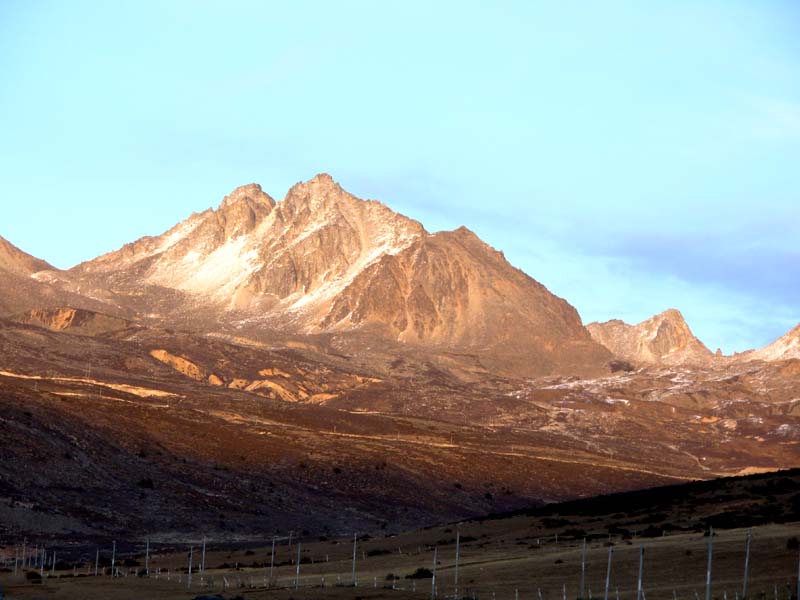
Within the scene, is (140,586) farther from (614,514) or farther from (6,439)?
(6,439)

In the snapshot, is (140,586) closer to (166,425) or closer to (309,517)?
(309,517)

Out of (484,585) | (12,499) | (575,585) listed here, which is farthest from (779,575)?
(12,499)

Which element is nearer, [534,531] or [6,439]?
[534,531]

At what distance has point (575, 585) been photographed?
51.2m

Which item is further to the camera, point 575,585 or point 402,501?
point 402,501

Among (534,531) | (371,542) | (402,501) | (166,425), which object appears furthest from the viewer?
(166,425)

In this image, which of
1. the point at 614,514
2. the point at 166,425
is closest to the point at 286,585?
the point at 614,514

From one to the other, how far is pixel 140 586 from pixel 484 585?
530 inches

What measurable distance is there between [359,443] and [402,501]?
3380 centimetres

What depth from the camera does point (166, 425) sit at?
5620 inches

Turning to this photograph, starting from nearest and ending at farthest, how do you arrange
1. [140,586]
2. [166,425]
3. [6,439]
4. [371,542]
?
1. [140,586]
2. [371,542]
3. [6,439]
4. [166,425]

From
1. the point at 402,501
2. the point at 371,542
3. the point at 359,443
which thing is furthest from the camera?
the point at 359,443

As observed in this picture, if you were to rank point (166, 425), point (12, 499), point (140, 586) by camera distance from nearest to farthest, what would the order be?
point (140, 586)
point (12, 499)
point (166, 425)

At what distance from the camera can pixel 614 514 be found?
83750 mm
